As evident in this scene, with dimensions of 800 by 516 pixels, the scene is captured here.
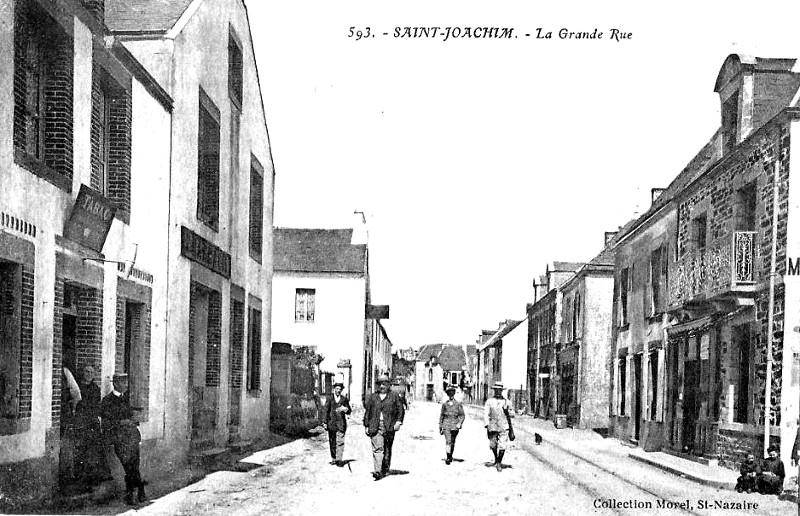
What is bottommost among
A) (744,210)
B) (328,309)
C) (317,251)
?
(328,309)

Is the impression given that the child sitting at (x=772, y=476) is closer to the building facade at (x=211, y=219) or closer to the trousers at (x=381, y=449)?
Result: the trousers at (x=381, y=449)

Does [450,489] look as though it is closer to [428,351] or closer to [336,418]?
[336,418]

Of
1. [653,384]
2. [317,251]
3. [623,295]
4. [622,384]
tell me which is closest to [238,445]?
[653,384]

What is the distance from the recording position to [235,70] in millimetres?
18438

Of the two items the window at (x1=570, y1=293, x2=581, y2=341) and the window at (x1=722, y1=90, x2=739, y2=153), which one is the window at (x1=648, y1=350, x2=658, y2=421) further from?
the window at (x1=570, y1=293, x2=581, y2=341)

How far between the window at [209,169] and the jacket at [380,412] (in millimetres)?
4536

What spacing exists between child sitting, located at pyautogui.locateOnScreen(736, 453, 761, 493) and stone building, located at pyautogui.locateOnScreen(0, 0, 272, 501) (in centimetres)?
861

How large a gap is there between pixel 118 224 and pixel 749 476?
9.66 metres

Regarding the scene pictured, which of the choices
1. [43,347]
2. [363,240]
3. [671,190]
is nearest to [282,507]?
[43,347]

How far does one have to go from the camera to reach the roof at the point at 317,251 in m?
43.0

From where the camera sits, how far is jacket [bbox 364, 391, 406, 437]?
14156 millimetres

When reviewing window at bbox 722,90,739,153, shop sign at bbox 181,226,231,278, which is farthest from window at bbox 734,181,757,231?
shop sign at bbox 181,226,231,278

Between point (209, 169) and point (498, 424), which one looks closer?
point (498, 424)

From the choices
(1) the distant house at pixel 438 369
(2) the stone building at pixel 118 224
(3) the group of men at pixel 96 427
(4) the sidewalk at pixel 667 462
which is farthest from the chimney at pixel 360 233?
(1) the distant house at pixel 438 369
